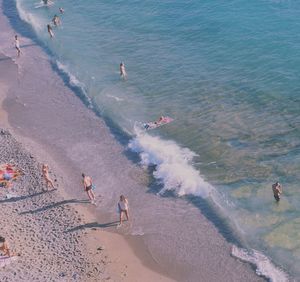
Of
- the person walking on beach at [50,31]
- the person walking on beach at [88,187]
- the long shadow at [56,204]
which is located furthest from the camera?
the person walking on beach at [50,31]

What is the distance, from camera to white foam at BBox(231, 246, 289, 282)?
757 inches

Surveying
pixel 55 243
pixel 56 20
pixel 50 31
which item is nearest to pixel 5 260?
pixel 55 243

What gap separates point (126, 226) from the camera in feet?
73.3

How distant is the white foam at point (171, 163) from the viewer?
79.7 feet

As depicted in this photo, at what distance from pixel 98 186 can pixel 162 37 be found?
1952 cm

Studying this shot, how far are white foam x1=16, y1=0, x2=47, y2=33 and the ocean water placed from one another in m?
0.12

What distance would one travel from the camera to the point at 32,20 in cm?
4912

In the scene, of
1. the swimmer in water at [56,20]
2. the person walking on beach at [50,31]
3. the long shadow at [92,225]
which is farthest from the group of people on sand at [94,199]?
the swimmer in water at [56,20]

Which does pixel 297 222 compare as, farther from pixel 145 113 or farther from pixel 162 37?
pixel 162 37

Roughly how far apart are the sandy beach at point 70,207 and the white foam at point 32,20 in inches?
510

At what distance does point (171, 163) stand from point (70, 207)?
220 inches

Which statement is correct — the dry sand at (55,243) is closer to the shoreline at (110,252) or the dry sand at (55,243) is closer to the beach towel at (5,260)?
the shoreline at (110,252)

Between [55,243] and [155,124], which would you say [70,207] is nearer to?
[55,243]

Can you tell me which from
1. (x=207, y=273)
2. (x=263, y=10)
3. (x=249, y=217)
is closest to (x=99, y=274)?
(x=207, y=273)
